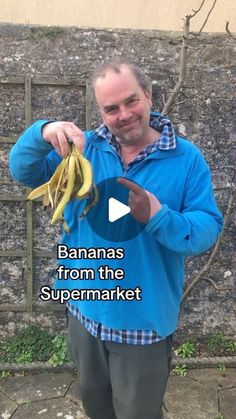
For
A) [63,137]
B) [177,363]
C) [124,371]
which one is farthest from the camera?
[177,363]

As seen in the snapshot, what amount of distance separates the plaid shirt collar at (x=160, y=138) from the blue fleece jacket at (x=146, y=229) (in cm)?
2

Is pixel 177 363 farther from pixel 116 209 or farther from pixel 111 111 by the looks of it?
pixel 111 111

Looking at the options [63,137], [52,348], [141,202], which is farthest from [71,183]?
[52,348]

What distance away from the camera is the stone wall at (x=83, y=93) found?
3086mm

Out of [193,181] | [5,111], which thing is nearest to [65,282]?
[193,181]

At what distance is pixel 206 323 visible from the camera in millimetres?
3498

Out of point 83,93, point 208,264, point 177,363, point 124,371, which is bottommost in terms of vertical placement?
point 177,363

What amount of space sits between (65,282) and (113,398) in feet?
1.90

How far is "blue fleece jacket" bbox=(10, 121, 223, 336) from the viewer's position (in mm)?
1771

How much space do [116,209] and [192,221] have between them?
0.31 m

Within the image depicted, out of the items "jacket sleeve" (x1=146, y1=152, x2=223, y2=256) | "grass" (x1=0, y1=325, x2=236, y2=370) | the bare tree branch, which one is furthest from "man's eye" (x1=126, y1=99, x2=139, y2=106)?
"grass" (x1=0, y1=325, x2=236, y2=370)

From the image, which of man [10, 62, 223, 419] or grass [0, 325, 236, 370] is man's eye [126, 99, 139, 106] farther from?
grass [0, 325, 236, 370]

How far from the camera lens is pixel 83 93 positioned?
10.3ft

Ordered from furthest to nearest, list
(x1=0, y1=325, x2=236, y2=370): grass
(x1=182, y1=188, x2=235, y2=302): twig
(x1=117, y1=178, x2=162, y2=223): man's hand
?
(x1=0, y1=325, x2=236, y2=370): grass < (x1=182, y1=188, x2=235, y2=302): twig < (x1=117, y1=178, x2=162, y2=223): man's hand
